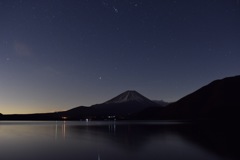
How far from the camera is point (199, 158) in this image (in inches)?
987

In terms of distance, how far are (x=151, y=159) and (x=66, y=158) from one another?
7243 mm

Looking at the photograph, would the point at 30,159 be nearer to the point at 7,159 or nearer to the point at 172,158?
the point at 7,159

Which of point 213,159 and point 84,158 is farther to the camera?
point 84,158

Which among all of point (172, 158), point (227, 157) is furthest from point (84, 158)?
point (227, 157)

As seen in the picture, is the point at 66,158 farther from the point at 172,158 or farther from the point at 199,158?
the point at 199,158

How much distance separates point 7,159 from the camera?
26062 mm

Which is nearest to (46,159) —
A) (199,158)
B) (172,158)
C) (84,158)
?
(84,158)

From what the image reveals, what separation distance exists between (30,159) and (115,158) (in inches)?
285

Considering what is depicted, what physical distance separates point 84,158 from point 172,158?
7.35 meters

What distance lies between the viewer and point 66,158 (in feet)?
85.1

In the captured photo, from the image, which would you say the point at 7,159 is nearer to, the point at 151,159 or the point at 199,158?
the point at 151,159

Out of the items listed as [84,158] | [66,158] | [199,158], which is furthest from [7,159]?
[199,158]

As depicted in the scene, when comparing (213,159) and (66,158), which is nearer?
(213,159)

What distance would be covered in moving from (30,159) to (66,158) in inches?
120
